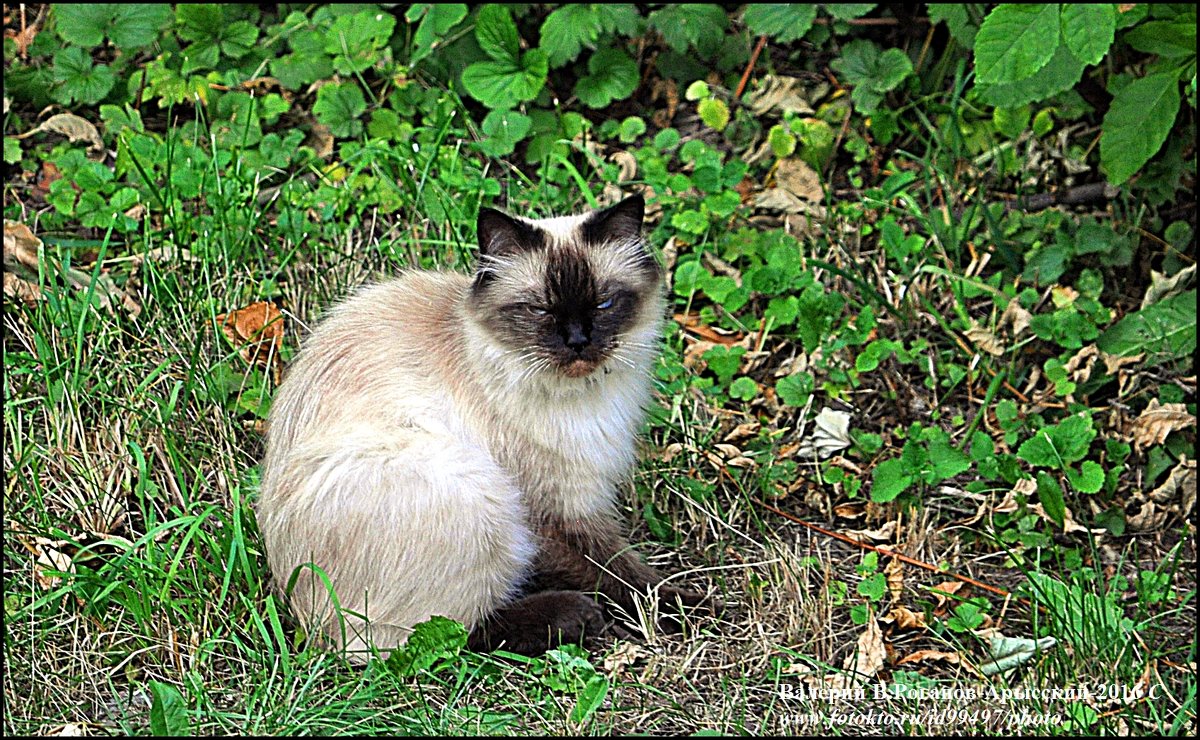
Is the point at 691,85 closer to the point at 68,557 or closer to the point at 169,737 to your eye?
Answer: the point at 68,557

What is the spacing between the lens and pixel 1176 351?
4.15m

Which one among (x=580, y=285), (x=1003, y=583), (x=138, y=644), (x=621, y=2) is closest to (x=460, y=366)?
(x=580, y=285)

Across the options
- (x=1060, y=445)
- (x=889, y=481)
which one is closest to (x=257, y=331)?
(x=889, y=481)

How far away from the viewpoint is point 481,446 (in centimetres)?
342

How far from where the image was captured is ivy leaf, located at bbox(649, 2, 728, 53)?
17.2ft

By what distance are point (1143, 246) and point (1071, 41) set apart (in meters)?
1.35

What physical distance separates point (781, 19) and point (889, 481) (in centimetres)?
213

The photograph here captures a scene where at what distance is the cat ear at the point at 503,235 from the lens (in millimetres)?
3305

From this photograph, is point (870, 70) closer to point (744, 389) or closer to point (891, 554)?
point (744, 389)

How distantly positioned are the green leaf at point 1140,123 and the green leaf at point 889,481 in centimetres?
118

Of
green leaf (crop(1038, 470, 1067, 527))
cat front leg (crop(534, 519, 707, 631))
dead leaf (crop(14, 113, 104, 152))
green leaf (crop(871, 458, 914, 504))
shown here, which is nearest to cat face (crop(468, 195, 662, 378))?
cat front leg (crop(534, 519, 707, 631))

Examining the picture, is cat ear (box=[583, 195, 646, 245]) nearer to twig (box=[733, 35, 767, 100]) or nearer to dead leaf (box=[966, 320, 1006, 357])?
dead leaf (box=[966, 320, 1006, 357])

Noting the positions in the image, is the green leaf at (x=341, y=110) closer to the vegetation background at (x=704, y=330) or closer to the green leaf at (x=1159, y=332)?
the vegetation background at (x=704, y=330)

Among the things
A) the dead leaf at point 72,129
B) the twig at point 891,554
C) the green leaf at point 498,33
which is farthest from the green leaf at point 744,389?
the dead leaf at point 72,129
